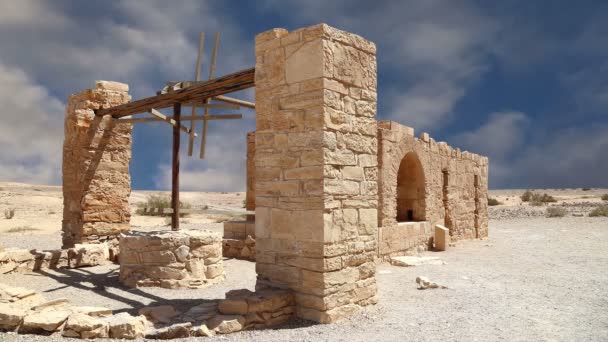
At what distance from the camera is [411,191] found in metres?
11.2

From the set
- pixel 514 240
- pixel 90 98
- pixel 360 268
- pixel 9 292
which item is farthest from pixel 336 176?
pixel 514 240

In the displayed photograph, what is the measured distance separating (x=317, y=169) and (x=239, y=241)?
19.5 feet

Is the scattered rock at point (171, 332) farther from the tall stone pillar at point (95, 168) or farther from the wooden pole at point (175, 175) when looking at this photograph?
the tall stone pillar at point (95, 168)

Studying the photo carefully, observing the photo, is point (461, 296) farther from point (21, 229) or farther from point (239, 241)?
point (21, 229)

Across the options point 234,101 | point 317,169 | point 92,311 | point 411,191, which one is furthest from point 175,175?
point 411,191

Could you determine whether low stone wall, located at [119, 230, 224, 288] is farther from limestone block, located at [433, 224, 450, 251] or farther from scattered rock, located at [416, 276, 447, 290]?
limestone block, located at [433, 224, 450, 251]

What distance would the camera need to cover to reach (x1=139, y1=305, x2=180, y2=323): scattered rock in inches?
187

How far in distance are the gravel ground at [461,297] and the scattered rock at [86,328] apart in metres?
0.18

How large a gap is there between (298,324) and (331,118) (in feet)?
7.51

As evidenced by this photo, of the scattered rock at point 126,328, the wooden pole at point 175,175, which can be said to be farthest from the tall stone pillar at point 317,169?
the wooden pole at point 175,175

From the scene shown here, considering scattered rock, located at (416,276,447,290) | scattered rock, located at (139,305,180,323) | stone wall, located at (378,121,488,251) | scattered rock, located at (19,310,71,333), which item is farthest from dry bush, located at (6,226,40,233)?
scattered rock, located at (416,276,447,290)

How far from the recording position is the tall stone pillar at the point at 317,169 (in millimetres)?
4656

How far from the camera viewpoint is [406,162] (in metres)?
11.2

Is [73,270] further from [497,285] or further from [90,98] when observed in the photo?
[497,285]
